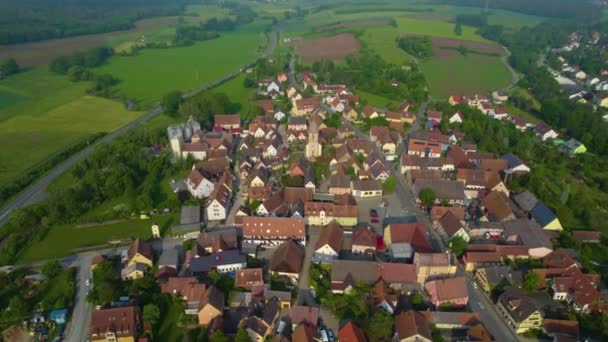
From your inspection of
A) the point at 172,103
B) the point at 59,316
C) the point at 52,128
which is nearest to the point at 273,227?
the point at 59,316

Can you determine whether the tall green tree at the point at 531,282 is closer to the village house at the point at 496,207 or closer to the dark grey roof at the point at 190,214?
the village house at the point at 496,207

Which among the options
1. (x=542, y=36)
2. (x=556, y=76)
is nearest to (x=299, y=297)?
(x=556, y=76)

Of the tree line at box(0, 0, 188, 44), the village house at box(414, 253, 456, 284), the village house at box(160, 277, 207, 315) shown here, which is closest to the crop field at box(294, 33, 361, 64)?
the tree line at box(0, 0, 188, 44)

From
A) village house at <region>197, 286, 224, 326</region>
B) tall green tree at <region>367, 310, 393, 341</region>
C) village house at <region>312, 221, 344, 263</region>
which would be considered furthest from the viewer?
village house at <region>312, 221, 344, 263</region>

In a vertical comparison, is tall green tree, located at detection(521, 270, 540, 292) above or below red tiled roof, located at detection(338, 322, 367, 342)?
above

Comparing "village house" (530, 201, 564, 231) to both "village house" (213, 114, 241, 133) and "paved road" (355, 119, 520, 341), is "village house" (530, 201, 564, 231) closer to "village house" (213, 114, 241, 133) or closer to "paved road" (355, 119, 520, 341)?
"paved road" (355, 119, 520, 341)

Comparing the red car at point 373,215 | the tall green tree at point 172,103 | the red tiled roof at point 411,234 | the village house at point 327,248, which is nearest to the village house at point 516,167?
the red car at point 373,215

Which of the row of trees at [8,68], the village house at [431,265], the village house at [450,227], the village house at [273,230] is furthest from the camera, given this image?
the row of trees at [8,68]
